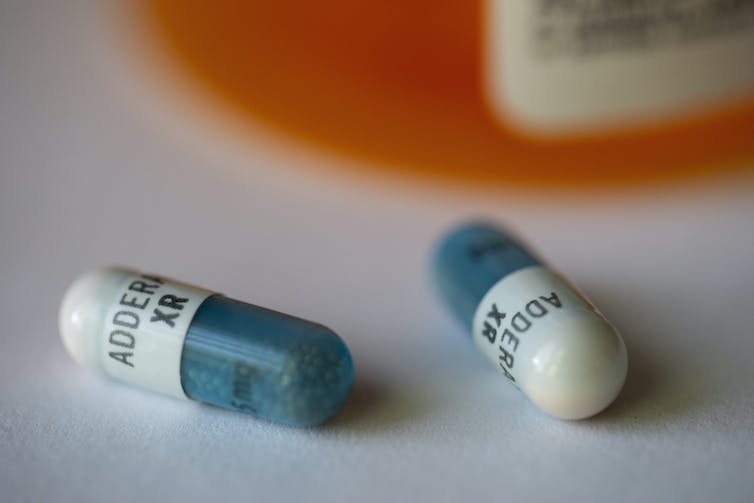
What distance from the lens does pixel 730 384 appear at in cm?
86

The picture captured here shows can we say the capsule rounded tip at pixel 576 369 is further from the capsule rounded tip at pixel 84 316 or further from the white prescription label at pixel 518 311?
the capsule rounded tip at pixel 84 316

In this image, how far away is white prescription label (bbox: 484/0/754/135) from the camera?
117 cm

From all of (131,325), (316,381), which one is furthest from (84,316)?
(316,381)

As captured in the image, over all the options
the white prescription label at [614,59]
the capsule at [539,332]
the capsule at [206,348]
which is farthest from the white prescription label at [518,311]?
the white prescription label at [614,59]

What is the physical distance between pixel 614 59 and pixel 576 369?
1.92 feet

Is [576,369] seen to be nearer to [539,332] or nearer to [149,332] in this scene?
[539,332]

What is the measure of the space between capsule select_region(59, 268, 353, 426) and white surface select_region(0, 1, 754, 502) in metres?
0.04

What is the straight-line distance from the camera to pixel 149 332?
31.9 inches

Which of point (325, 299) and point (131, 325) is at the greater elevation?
point (131, 325)

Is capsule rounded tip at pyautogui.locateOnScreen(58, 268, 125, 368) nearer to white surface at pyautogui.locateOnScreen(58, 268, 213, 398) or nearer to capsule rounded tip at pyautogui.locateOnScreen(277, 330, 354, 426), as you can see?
white surface at pyautogui.locateOnScreen(58, 268, 213, 398)

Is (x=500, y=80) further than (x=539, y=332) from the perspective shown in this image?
Yes

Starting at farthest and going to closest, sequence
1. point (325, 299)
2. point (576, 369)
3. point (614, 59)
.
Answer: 1. point (614, 59)
2. point (325, 299)
3. point (576, 369)

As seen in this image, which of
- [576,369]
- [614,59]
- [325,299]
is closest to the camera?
[576,369]

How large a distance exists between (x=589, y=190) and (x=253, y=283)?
0.49 meters
